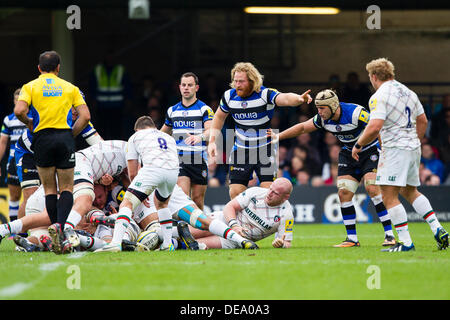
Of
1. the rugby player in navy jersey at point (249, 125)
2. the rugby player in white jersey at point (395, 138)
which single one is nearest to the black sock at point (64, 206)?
the rugby player in navy jersey at point (249, 125)

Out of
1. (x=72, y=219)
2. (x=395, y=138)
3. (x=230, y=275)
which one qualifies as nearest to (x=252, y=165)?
(x=395, y=138)

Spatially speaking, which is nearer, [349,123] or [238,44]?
[349,123]

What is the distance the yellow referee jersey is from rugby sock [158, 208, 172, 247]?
1545mm

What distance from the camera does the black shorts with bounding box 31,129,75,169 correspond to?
889cm

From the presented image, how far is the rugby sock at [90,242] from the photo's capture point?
A: 9039mm

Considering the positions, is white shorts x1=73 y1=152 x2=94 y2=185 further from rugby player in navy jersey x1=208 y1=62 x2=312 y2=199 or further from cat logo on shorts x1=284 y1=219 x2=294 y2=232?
cat logo on shorts x1=284 y1=219 x2=294 y2=232

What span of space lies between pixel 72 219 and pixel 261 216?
7.38 feet

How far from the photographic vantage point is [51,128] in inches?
352

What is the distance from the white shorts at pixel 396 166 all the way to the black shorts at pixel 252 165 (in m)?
2.09

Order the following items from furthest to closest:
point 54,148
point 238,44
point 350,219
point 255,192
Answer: point 238,44, point 350,219, point 255,192, point 54,148

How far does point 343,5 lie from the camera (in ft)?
52.4

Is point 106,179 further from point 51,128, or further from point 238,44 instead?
point 238,44

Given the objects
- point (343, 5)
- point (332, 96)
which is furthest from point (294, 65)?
point (332, 96)

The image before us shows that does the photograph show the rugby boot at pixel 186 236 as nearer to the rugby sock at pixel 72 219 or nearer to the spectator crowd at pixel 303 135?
the rugby sock at pixel 72 219
